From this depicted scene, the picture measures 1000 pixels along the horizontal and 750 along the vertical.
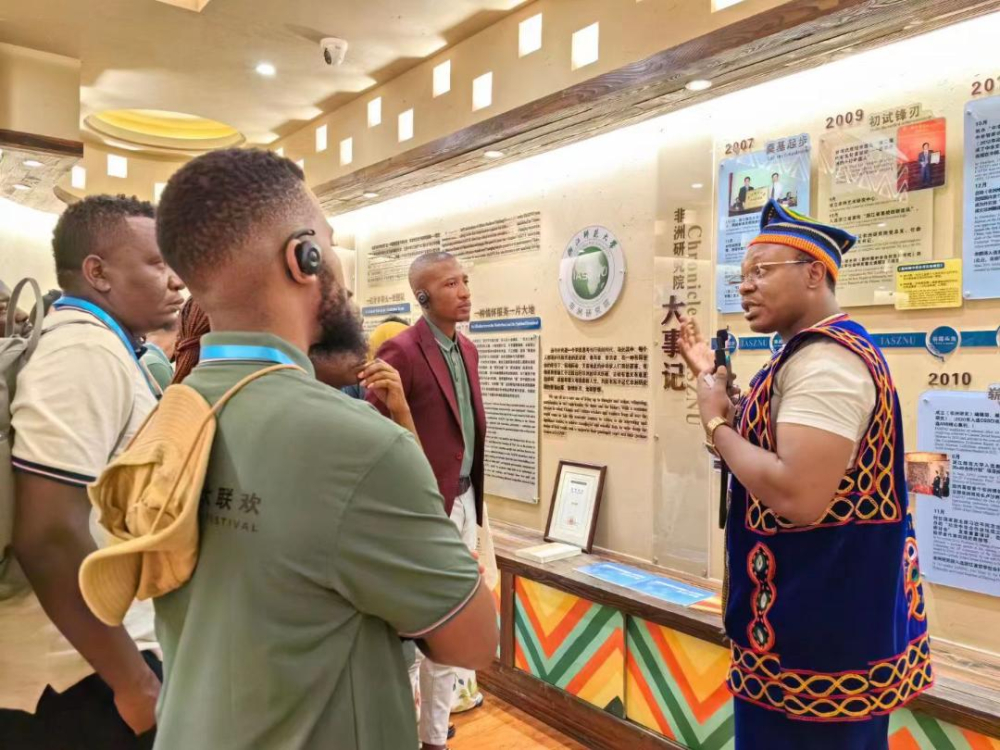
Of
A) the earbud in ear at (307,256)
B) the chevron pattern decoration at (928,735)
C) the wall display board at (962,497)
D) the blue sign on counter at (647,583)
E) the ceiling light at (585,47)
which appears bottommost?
the chevron pattern decoration at (928,735)

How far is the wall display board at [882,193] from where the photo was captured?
218 cm

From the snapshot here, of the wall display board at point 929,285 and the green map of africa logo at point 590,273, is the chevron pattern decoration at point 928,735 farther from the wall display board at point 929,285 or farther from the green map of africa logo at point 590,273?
the green map of africa logo at point 590,273

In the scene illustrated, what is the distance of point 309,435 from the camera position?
0.76m

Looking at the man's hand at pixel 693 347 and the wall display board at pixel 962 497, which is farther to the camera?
the wall display board at pixel 962 497

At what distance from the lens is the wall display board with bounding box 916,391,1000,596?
2031 millimetres

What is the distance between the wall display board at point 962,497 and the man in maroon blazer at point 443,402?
4.90 feet

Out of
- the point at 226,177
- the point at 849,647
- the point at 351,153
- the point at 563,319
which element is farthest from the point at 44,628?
the point at 351,153

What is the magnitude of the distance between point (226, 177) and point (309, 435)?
1.10 feet

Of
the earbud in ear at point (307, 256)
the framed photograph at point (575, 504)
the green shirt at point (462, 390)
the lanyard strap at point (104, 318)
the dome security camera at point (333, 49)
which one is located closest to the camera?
the earbud in ear at point (307, 256)

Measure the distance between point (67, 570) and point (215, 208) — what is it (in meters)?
0.71

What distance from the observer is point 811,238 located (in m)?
1.58

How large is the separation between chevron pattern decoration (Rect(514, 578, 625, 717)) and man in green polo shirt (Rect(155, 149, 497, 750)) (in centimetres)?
200

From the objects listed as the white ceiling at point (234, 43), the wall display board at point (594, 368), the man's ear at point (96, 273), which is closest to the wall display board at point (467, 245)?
the wall display board at point (594, 368)

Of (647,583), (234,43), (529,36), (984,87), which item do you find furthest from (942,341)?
(234,43)
